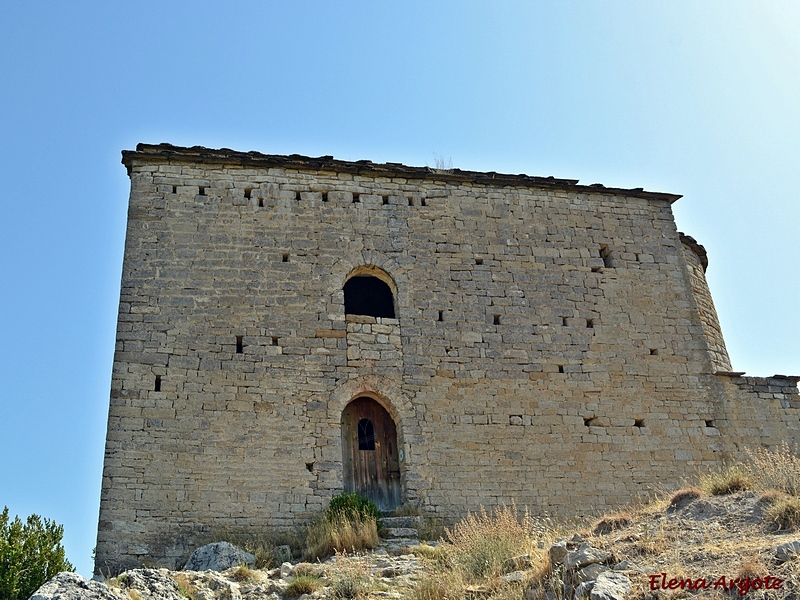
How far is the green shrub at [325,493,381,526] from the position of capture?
11.5 meters

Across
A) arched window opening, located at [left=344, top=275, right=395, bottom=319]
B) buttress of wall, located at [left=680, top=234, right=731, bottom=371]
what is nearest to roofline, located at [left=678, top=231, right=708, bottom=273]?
buttress of wall, located at [left=680, top=234, right=731, bottom=371]

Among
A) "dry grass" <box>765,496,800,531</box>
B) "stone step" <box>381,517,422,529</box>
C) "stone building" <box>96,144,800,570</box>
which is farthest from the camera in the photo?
"stone building" <box>96,144,800,570</box>

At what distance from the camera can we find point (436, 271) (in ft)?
47.2

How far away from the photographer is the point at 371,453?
13117 mm

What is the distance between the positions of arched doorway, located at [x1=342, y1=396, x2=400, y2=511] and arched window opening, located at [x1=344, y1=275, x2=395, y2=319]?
2387 millimetres

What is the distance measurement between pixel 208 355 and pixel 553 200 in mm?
7292

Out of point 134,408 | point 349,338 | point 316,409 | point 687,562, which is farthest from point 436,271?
point 687,562

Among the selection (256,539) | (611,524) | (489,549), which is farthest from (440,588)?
(256,539)

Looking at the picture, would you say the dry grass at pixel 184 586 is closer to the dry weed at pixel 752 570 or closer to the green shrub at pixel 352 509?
the green shrub at pixel 352 509

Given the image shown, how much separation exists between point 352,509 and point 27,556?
4.28 m

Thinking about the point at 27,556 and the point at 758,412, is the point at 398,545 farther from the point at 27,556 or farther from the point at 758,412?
the point at 758,412

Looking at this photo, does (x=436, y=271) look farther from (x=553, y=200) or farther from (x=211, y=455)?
(x=211, y=455)

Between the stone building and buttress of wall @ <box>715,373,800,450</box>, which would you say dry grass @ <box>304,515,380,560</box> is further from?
buttress of wall @ <box>715,373,800,450</box>

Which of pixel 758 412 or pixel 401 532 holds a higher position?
pixel 758 412
